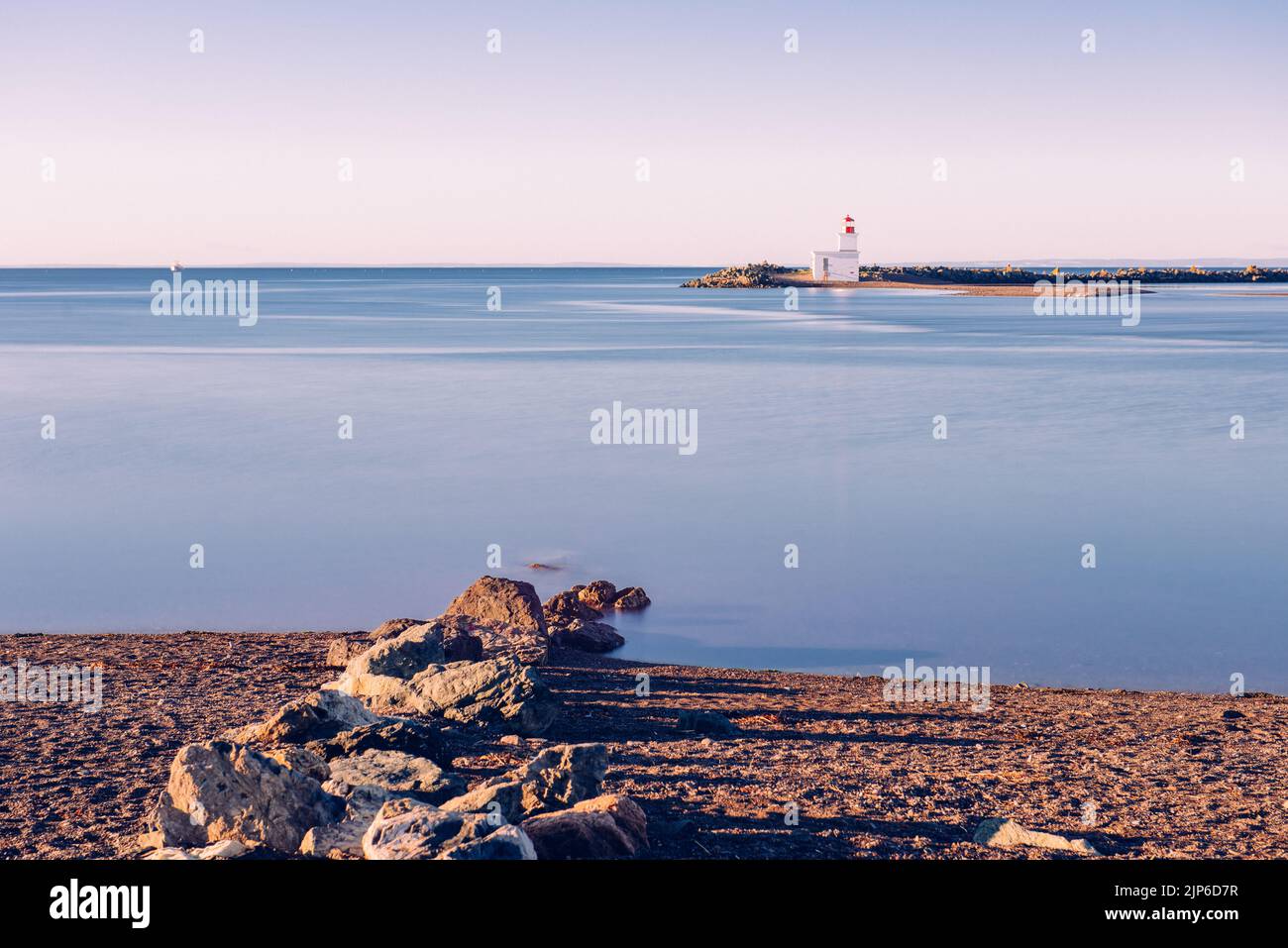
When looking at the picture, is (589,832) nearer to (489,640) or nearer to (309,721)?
(309,721)

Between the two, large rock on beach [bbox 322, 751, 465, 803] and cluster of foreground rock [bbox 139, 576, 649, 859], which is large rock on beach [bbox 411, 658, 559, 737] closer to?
cluster of foreground rock [bbox 139, 576, 649, 859]

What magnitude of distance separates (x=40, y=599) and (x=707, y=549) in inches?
330

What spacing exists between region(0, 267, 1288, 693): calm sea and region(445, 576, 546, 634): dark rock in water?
3.81 ft

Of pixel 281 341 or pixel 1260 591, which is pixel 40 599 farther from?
pixel 281 341

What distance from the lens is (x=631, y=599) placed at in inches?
532

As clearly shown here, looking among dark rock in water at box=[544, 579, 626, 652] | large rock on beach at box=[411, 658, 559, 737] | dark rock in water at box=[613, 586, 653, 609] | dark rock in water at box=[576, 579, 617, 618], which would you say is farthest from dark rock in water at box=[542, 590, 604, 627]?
large rock on beach at box=[411, 658, 559, 737]

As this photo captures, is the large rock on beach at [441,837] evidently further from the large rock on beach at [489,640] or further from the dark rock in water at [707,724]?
the large rock on beach at [489,640]

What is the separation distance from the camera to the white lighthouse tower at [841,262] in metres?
122

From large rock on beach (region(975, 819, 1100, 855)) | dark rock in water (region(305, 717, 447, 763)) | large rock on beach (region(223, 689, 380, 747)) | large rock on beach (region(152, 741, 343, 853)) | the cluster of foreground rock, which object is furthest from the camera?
large rock on beach (region(223, 689, 380, 747))

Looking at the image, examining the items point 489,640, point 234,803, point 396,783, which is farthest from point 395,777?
point 489,640

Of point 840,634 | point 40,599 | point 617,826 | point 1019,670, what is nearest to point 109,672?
point 40,599

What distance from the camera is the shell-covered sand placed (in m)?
6.75

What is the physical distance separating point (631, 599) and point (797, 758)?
5459 mm

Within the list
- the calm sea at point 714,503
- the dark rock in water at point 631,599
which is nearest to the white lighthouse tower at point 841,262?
the calm sea at point 714,503
